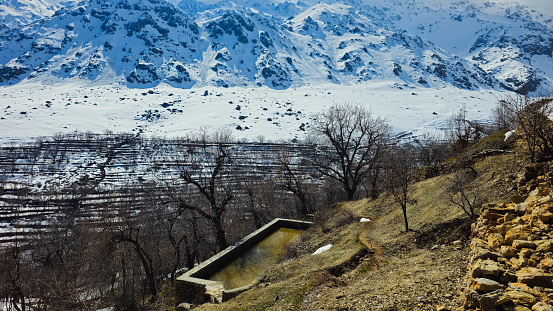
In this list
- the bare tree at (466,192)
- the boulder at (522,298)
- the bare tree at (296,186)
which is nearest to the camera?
the boulder at (522,298)

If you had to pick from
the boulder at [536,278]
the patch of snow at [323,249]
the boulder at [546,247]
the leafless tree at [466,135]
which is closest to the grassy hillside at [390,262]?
the patch of snow at [323,249]

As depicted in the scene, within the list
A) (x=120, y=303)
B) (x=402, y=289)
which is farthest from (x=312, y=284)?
(x=120, y=303)

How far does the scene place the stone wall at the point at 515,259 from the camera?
13.7 feet

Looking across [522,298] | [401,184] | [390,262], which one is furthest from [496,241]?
[401,184]

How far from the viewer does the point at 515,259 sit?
5070 millimetres

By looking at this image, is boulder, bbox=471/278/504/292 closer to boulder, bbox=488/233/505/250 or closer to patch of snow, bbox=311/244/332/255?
boulder, bbox=488/233/505/250

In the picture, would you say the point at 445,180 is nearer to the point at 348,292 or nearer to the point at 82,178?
the point at 348,292

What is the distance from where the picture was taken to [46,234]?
52.7 meters

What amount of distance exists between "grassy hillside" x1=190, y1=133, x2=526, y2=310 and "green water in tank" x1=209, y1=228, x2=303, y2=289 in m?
1.51

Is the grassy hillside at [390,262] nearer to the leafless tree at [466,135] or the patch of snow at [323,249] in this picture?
the patch of snow at [323,249]

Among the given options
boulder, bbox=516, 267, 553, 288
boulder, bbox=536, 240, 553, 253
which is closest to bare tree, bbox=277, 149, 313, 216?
boulder, bbox=536, 240, 553, 253

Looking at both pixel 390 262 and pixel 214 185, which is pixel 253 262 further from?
pixel 214 185

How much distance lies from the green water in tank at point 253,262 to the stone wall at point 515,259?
9.99m

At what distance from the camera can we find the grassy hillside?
6.43 m
